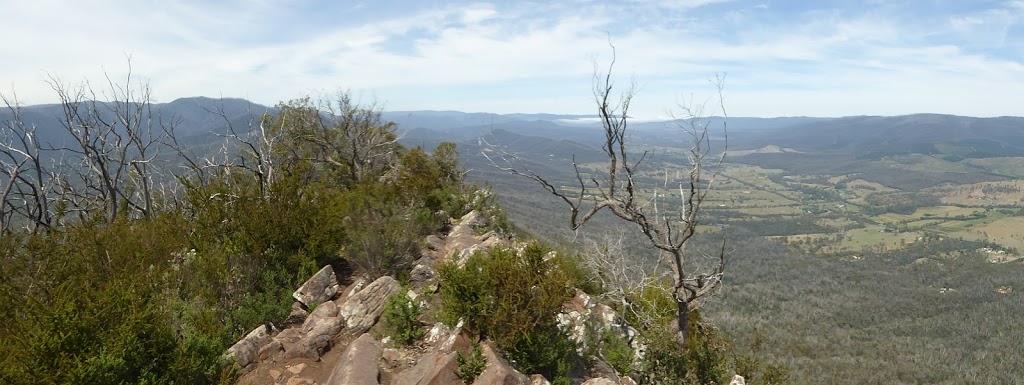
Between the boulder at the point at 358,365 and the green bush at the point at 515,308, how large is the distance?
1.26 metres

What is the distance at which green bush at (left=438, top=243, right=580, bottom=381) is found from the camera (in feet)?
23.7

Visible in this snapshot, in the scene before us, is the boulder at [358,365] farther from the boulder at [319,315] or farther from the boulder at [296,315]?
the boulder at [296,315]

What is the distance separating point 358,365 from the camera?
6715 millimetres

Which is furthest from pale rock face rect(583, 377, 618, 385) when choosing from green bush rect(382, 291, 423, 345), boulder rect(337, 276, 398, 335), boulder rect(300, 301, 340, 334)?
boulder rect(300, 301, 340, 334)

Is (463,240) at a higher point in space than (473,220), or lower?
lower

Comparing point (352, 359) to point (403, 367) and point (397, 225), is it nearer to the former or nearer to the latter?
point (403, 367)

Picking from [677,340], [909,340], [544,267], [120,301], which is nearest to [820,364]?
[909,340]

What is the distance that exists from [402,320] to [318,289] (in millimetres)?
2711

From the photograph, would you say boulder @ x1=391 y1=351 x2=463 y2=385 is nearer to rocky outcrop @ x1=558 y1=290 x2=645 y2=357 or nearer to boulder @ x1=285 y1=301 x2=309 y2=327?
rocky outcrop @ x1=558 y1=290 x2=645 y2=357

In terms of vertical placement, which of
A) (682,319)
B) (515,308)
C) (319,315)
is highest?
(515,308)

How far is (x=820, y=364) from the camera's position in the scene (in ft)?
244

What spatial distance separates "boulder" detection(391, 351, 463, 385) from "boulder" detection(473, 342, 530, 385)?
0.38 metres

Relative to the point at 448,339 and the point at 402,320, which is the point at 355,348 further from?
the point at 448,339

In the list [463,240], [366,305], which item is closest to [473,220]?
[463,240]
